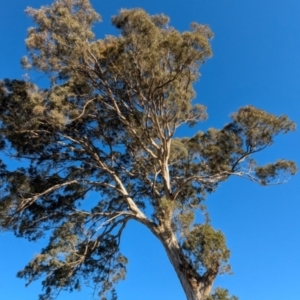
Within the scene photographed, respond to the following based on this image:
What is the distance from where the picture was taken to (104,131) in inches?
493

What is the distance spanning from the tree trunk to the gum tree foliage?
0.05 m

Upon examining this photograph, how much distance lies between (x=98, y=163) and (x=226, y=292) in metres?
5.27

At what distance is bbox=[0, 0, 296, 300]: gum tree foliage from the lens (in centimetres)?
1079

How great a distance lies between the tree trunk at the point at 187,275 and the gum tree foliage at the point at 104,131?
46mm

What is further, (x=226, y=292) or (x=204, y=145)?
(x=204, y=145)

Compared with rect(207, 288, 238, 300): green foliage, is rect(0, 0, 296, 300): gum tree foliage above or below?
above

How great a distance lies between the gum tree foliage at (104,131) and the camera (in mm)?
10789

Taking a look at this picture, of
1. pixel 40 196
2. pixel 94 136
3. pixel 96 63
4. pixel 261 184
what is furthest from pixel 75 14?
pixel 261 184

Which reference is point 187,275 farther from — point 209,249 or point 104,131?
point 104,131

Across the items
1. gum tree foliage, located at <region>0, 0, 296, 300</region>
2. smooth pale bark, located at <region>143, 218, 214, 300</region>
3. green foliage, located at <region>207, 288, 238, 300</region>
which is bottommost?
green foliage, located at <region>207, 288, 238, 300</region>

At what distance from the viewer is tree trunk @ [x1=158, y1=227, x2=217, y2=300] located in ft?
29.7

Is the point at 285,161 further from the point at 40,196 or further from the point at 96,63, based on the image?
the point at 40,196

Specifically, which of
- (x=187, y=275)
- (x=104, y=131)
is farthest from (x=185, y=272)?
(x=104, y=131)

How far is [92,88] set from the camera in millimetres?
11633
